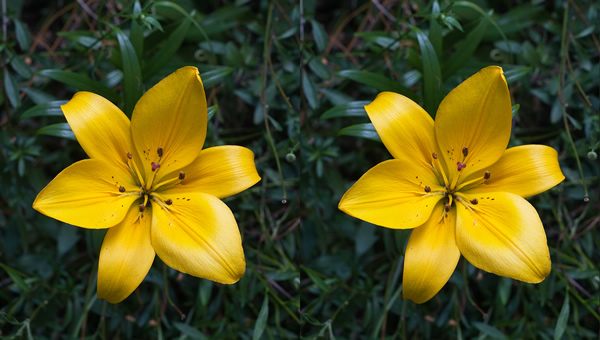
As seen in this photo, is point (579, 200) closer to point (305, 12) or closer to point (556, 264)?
point (556, 264)

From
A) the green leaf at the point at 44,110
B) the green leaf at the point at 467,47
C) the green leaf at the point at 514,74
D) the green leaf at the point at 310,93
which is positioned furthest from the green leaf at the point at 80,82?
the green leaf at the point at 514,74

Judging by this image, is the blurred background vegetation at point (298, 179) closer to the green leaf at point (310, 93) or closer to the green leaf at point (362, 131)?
the green leaf at point (310, 93)

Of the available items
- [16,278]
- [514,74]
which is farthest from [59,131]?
[514,74]

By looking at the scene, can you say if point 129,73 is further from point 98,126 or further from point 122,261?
point 122,261

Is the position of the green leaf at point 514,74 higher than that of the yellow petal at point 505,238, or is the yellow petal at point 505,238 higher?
the green leaf at point 514,74

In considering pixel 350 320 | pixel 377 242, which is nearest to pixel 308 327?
pixel 350 320

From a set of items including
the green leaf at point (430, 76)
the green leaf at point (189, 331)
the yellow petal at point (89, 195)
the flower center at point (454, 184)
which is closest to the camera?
the yellow petal at point (89, 195)

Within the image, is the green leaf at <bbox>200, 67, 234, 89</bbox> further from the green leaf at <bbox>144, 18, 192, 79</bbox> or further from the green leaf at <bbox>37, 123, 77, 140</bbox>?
the green leaf at <bbox>37, 123, 77, 140</bbox>

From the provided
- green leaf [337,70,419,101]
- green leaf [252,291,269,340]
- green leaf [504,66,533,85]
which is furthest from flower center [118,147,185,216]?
green leaf [504,66,533,85]
